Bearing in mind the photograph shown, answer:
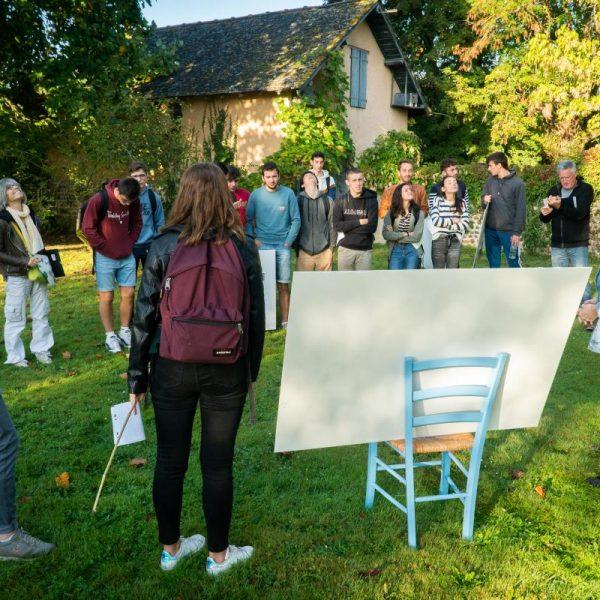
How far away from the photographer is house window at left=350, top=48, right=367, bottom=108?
22.0 m

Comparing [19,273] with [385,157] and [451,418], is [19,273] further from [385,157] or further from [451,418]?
[385,157]

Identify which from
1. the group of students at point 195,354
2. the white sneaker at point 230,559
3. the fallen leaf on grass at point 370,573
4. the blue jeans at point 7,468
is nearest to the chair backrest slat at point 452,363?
the group of students at point 195,354

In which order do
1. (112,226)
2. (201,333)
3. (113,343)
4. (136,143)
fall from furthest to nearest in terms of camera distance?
1. (136,143)
2. (113,343)
3. (112,226)
4. (201,333)

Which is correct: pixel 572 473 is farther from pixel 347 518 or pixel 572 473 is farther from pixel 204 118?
pixel 204 118

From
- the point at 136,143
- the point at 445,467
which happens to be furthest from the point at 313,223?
the point at 136,143

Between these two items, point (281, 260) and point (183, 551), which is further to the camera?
point (281, 260)

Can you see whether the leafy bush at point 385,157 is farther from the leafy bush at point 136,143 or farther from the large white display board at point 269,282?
the large white display board at point 269,282

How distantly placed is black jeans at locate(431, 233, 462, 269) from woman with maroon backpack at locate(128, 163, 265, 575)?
599 cm

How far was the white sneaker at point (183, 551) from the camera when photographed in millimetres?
3212

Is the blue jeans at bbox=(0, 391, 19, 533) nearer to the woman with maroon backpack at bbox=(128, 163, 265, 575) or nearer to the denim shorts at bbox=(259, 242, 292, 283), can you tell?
the woman with maroon backpack at bbox=(128, 163, 265, 575)

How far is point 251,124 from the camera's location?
65.8 ft

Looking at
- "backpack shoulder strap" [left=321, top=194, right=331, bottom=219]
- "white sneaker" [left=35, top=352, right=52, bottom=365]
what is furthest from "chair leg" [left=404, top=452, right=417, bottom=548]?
"backpack shoulder strap" [left=321, top=194, right=331, bottom=219]

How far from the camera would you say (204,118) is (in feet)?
67.1

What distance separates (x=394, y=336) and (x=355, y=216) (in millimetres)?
5234
